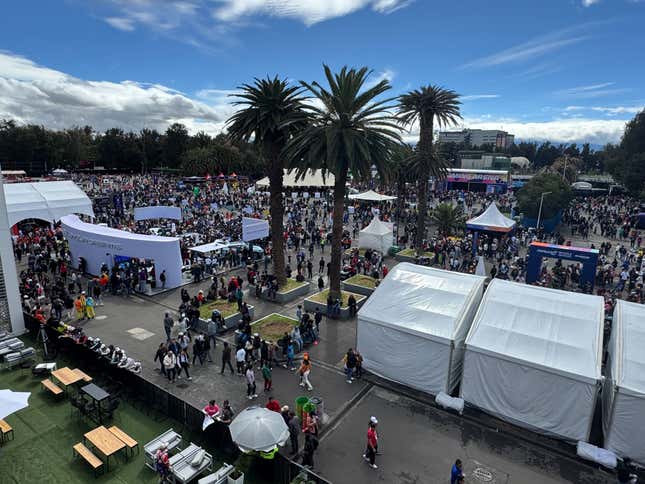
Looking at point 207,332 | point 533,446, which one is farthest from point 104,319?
point 533,446

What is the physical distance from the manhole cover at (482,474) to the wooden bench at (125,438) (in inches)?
339

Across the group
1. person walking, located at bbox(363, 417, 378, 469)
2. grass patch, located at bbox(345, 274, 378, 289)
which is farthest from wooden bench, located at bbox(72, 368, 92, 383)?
grass patch, located at bbox(345, 274, 378, 289)

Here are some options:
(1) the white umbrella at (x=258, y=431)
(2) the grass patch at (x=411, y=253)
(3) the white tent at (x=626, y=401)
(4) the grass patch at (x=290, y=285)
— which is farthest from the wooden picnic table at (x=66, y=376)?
(2) the grass patch at (x=411, y=253)

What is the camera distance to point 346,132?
58.6ft

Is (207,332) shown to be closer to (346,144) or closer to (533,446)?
(346,144)

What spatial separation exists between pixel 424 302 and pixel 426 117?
58.5ft

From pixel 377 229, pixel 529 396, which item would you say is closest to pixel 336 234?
pixel 377 229

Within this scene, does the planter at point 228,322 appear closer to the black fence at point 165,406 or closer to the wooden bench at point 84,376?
the black fence at point 165,406

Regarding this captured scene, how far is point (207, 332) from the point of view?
663 inches

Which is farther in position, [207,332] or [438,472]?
[207,332]

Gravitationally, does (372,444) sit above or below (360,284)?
below

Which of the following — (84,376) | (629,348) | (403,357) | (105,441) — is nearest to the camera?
(105,441)

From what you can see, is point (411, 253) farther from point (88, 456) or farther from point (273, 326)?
point (88, 456)

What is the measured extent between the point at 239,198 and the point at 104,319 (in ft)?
124
